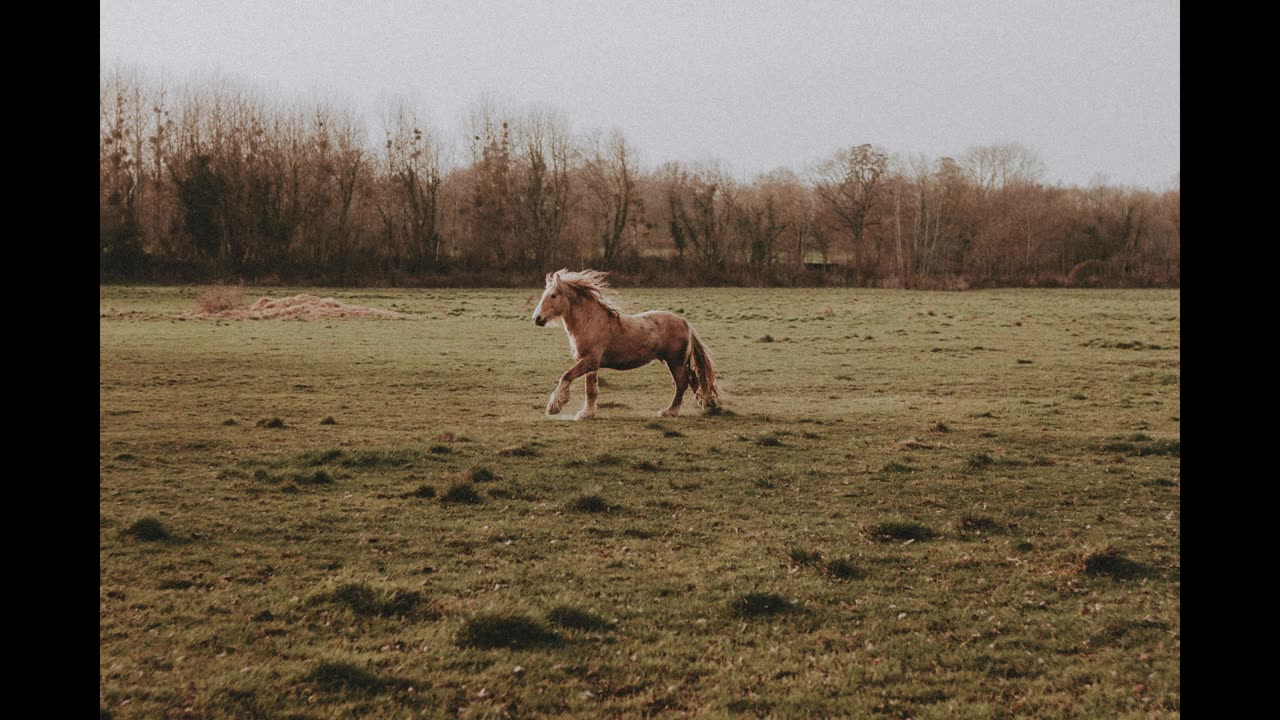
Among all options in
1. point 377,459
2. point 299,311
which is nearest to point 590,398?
point 377,459

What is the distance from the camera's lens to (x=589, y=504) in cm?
1000

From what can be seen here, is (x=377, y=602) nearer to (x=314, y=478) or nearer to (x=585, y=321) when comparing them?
(x=314, y=478)

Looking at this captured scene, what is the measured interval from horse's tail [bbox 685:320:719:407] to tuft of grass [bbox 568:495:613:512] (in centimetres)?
691

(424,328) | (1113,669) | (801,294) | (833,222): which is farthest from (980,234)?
(1113,669)

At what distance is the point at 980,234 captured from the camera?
74688 millimetres

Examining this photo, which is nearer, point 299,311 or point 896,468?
point 896,468

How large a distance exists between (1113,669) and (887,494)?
4946 mm

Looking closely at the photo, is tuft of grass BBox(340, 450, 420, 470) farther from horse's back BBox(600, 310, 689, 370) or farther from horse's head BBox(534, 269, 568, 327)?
horse's back BBox(600, 310, 689, 370)

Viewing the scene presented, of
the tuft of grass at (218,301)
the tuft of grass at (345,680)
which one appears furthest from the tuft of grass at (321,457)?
the tuft of grass at (218,301)

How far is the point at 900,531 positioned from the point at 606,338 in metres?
8.00

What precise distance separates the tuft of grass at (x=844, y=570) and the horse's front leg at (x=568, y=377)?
335 inches

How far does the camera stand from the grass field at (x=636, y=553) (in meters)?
5.61

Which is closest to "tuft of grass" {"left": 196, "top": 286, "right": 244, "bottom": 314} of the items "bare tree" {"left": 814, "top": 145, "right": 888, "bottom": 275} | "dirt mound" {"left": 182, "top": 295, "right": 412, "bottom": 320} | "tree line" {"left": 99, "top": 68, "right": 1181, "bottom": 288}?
"dirt mound" {"left": 182, "top": 295, "right": 412, "bottom": 320}
